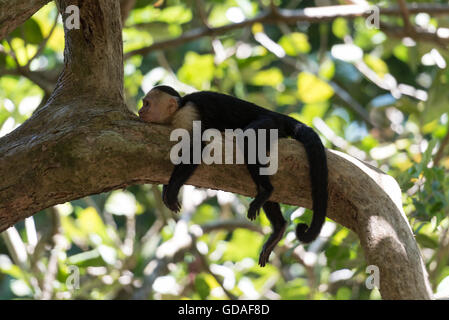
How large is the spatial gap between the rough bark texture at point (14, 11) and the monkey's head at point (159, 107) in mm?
993

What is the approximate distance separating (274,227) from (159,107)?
1174mm

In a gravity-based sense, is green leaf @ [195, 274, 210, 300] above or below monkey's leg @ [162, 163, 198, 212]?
below

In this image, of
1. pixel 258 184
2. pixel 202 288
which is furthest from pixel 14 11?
pixel 202 288

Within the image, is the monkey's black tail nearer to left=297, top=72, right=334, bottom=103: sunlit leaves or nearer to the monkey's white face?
the monkey's white face

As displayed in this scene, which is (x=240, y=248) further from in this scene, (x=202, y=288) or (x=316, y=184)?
(x=316, y=184)

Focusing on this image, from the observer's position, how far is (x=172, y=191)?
3320 mm

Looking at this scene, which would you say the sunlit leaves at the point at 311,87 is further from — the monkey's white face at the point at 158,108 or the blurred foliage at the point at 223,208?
the monkey's white face at the point at 158,108

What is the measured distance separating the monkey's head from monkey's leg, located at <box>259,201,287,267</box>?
3.07 feet

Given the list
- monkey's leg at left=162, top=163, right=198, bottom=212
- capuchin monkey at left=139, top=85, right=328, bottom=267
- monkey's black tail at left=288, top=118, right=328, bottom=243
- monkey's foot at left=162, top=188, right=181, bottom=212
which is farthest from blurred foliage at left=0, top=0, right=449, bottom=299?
monkey's leg at left=162, top=163, right=198, bottom=212

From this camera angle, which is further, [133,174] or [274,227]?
[274,227]

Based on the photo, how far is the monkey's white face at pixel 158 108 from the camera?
383 centimetres

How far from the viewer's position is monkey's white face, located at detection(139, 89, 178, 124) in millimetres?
3828

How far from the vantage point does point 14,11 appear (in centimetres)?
314
